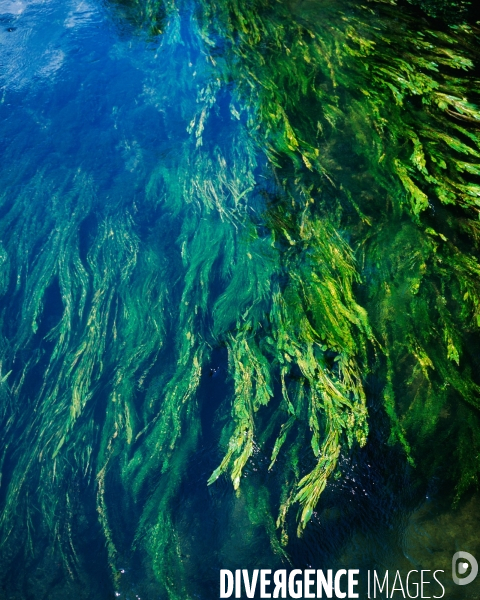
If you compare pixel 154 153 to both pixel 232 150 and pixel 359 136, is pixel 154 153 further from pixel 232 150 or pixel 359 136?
pixel 359 136

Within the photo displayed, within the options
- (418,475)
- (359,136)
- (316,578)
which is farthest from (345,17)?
(316,578)

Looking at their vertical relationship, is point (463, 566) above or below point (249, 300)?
below

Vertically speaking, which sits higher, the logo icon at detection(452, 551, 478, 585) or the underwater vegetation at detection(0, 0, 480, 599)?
the underwater vegetation at detection(0, 0, 480, 599)

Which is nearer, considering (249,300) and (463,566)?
(463,566)

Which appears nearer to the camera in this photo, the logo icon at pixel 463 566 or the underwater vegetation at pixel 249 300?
the logo icon at pixel 463 566

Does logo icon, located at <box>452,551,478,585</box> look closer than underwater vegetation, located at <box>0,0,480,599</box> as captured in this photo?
Yes

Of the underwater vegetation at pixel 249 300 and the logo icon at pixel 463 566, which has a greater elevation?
the underwater vegetation at pixel 249 300
